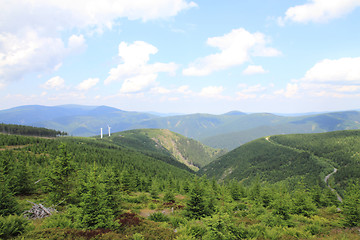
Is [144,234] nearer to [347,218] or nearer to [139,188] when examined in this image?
[347,218]

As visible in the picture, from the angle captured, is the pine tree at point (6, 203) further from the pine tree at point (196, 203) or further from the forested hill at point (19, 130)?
the forested hill at point (19, 130)

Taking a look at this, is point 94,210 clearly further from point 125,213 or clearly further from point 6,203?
point 6,203

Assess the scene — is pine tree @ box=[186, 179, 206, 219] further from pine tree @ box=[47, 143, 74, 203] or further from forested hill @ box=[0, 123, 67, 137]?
forested hill @ box=[0, 123, 67, 137]

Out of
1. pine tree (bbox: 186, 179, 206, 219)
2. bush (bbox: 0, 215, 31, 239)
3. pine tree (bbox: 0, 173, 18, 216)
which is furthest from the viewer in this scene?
pine tree (bbox: 186, 179, 206, 219)

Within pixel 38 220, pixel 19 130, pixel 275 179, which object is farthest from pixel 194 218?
pixel 19 130

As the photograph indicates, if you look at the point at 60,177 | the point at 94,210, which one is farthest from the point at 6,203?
the point at 94,210

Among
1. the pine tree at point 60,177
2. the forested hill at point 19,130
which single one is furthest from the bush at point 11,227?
the forested hill at point 19,130

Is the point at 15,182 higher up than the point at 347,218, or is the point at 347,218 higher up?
the point at 15,182

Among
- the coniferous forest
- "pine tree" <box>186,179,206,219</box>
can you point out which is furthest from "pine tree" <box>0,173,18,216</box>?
"pine tree" <box>186,179,206,219</box>
